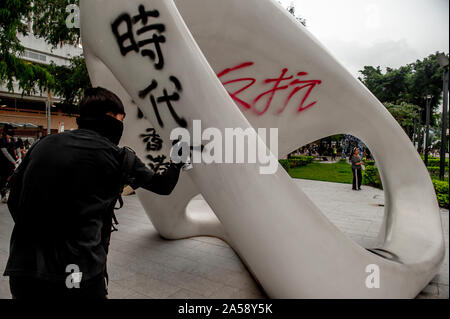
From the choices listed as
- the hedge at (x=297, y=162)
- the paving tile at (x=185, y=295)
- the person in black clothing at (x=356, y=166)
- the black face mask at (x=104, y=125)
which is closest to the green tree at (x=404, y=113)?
the hedge at (x=297, y=162)

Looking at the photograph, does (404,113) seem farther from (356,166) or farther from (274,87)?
(274,87)

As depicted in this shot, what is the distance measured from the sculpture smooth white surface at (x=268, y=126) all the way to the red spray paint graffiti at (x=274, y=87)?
2 centimetres

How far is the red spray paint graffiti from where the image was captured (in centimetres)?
398

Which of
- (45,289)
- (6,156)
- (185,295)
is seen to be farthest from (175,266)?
(6,156)

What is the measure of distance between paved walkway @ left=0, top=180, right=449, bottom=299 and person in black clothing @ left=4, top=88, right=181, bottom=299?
1944 mm

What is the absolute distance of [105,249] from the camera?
5.52 ft

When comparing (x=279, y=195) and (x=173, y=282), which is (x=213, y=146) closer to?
(x=279, y=195)

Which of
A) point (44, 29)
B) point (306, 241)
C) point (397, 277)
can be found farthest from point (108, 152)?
point (44, 29)

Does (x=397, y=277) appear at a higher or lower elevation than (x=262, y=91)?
lower

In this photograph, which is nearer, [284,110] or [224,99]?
[224,99]

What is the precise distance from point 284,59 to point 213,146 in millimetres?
2139

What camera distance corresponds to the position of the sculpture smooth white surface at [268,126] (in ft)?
7.54

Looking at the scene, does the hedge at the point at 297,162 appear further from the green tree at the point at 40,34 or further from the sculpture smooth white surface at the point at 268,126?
the sculpture smooth white surface at the point at 268,126

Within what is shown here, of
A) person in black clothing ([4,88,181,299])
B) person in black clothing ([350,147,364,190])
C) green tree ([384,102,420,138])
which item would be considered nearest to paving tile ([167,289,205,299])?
person in black clothing ([4,88,181,299])
